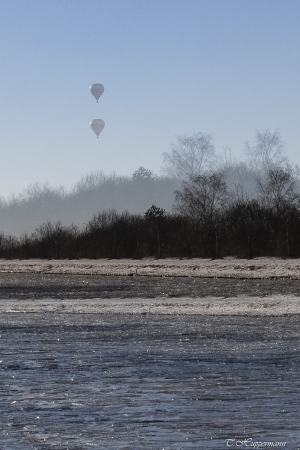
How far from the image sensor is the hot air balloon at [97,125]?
4154 inches

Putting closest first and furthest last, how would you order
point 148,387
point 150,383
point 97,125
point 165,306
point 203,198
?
point 148,387 < point 150,383 < point 165,306 < point 203,198 < point 97,125

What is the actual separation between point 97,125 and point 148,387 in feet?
324

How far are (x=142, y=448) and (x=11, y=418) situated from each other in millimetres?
1606

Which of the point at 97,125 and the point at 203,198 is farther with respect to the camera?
the point at 97,125

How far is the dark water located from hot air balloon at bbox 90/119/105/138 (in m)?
91.7

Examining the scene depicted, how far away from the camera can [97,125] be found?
106188 millimetres

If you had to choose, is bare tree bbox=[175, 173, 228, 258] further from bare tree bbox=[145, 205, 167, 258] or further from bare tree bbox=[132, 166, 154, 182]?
bare tree bbox=[132, 166, 154, 182]

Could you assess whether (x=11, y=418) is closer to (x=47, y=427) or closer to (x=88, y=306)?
(x=47, y=427)

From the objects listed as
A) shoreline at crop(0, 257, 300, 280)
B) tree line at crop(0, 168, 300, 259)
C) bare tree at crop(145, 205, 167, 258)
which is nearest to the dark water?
shoreline at crop(0, 257, 300, 280)

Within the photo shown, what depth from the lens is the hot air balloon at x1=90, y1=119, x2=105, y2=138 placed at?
105500 mm

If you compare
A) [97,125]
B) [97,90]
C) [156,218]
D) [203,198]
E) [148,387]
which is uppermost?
[97,90]

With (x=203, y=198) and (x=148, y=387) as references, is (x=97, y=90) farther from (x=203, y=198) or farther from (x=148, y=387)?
(x=148, y=387)

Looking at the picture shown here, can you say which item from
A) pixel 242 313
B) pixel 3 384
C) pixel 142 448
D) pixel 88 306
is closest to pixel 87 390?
pixel 3 384

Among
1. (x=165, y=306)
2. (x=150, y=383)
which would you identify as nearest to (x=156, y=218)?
(x=165, y=306)
